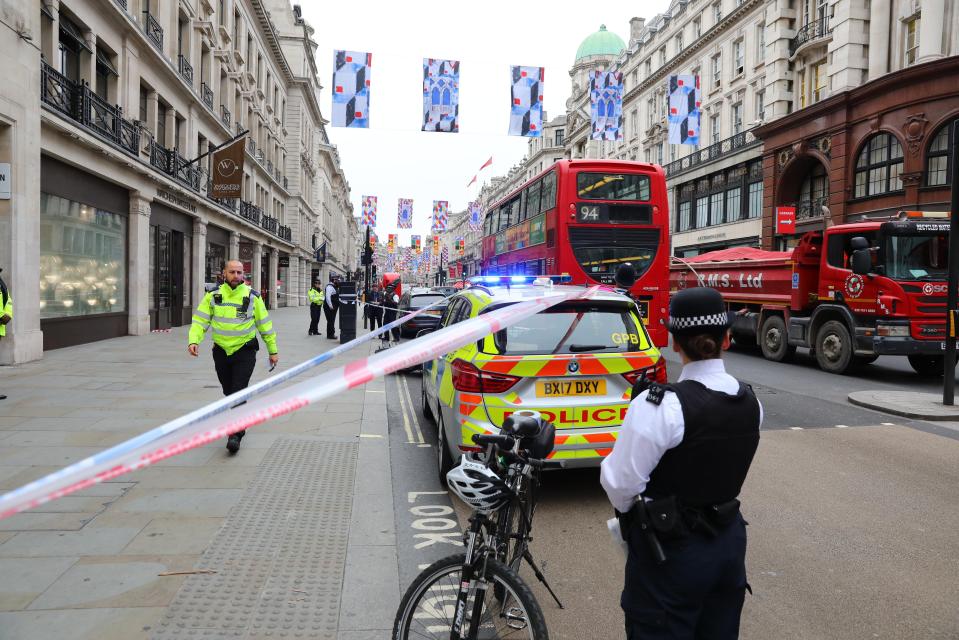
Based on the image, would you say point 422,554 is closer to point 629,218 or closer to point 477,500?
point 477,500

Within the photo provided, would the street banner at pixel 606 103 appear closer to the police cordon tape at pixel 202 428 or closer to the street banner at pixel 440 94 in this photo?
the street banner at pixel 440 94

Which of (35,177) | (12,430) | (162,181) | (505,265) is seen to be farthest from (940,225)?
(162,181)

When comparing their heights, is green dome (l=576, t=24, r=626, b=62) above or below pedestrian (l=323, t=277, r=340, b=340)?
above

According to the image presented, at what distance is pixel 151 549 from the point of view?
3926 millimetres

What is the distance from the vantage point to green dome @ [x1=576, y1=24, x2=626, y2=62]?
66375 mm

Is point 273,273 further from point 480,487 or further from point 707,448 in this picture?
point 707,448

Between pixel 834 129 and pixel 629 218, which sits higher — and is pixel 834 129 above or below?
above

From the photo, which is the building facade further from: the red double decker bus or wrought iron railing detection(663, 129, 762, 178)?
wrought iron railing detection(663, 129, 762, 178)

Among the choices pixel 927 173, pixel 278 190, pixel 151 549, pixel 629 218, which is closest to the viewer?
pixel 151 549

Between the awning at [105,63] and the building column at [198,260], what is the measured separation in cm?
797

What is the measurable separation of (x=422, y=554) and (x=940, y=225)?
39.1 feet

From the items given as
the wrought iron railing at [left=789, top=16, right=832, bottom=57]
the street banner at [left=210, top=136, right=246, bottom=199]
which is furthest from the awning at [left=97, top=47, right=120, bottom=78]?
the wrought iron railing at [left=789, top=16, right=832, bottom=57]

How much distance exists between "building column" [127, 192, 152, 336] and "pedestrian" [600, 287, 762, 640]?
1914 cm

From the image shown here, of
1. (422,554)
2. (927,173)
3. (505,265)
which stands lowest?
(422,554)
